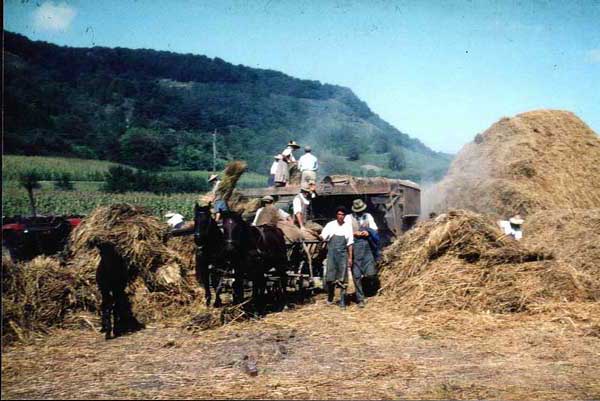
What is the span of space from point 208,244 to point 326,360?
129 inches

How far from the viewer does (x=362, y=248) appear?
1073cm

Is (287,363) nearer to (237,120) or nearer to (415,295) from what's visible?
(415,295)

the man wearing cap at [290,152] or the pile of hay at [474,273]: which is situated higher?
the man wearing cap at [290,152]

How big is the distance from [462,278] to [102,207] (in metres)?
7.59

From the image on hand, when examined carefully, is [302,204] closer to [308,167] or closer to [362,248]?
[308,167]

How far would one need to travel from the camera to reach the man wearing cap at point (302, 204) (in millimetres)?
12461

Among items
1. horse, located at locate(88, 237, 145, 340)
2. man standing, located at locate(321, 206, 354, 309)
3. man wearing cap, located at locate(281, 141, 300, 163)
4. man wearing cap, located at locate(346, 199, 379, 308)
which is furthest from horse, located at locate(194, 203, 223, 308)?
man wearing cap, located at locate(281, 141, 300, 163)

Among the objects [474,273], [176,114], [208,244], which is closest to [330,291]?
[474,273]

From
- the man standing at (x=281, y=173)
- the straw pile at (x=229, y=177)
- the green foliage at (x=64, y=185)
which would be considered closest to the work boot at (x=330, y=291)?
the straw pile at (x=229, y=177)

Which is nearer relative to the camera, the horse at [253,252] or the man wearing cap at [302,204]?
the horse at [253,252]

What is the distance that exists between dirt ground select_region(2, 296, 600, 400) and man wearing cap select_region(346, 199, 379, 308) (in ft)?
3.80

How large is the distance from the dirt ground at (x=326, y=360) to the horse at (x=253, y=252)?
2.56 feet

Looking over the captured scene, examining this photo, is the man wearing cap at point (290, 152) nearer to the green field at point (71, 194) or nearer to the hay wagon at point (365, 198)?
the hay wagon at point (365, 198)

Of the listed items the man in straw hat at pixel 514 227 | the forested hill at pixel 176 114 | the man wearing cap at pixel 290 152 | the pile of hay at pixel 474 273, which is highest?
the forested hill at pixel 176 114
